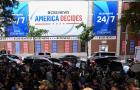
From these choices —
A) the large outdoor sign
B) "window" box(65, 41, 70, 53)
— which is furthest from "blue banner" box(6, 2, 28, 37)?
"window" box(65, 41, 70, 53)

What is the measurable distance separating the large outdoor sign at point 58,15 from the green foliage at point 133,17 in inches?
1576

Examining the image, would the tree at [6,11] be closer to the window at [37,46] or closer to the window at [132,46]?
the window at [37,46]

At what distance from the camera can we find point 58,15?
7319 centimetres

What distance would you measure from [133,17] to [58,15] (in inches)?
1686

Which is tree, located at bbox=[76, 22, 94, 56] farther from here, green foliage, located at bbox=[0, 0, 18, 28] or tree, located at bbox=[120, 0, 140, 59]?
tree, located at bbox=[120, 0, 140, 59]

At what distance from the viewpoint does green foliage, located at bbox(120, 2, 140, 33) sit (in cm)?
3042

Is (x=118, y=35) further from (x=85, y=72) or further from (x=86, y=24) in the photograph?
(x=85, y=72)

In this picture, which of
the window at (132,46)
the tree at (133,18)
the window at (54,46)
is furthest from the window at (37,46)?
the tree at (133,18)

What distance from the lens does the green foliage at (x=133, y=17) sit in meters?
30.4

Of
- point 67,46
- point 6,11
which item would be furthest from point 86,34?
point 6,11

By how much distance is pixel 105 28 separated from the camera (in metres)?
71.9

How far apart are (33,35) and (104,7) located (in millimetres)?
10859

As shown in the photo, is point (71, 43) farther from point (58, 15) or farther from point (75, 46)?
point (58, 15)

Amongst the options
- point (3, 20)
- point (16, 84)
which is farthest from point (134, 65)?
point (16, 84)
